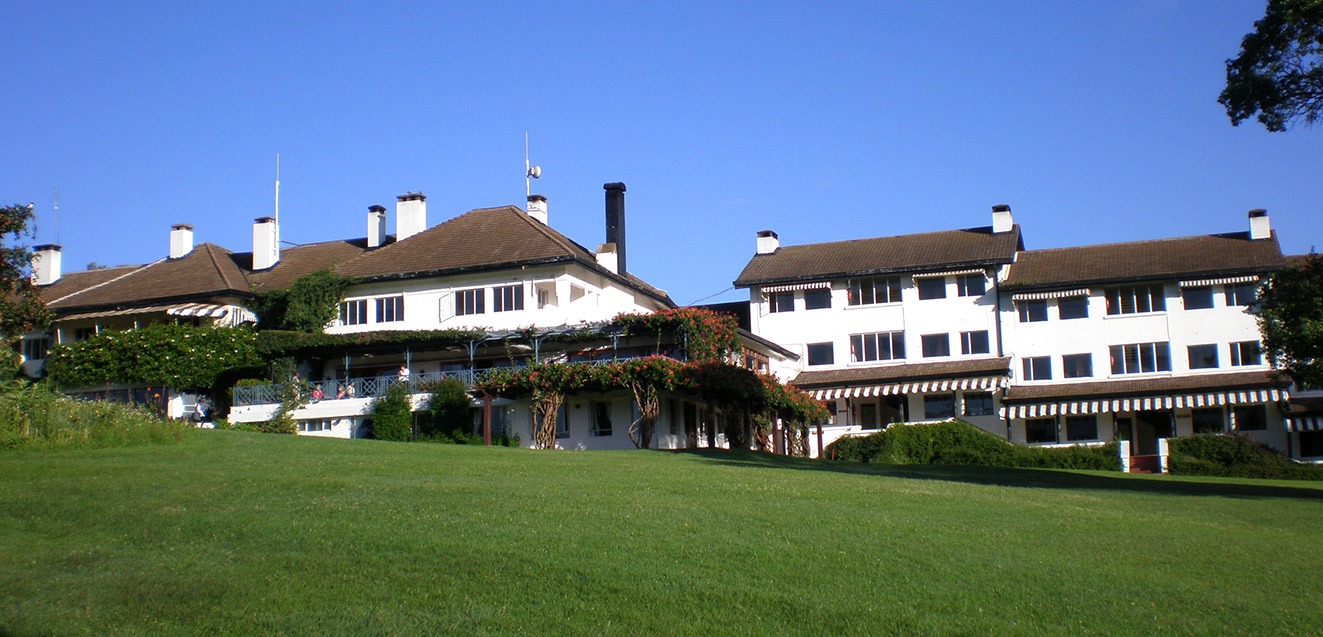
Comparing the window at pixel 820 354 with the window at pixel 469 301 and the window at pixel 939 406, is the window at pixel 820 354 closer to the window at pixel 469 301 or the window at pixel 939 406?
the window at pixel 939 406

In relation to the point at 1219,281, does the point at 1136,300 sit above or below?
below

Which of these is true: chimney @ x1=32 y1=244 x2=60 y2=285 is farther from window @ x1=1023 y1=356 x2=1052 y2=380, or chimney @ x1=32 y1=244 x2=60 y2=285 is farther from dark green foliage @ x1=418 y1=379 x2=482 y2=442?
window @ x1=1023 y1=356 x2=1052 y2=380

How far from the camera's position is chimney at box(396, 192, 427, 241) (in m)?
55.2

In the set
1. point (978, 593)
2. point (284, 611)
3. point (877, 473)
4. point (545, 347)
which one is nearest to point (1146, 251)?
point (545, 347)

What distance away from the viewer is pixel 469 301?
160ft

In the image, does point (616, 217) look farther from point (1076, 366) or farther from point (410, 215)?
point (1076, 366)

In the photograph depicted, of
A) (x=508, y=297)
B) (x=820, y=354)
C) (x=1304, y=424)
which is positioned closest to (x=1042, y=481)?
(x=508, y=297)

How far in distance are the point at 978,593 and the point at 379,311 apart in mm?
40192

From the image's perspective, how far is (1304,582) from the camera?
589 inches

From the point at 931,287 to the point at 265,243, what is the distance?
32.2m

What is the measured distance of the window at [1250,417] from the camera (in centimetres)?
5297

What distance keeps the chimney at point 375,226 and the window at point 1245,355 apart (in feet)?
130

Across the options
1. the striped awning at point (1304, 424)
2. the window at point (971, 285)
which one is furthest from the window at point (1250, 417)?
the window at point (971, 285)

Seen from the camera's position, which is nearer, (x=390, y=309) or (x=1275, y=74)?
(x=1275, y=74)
